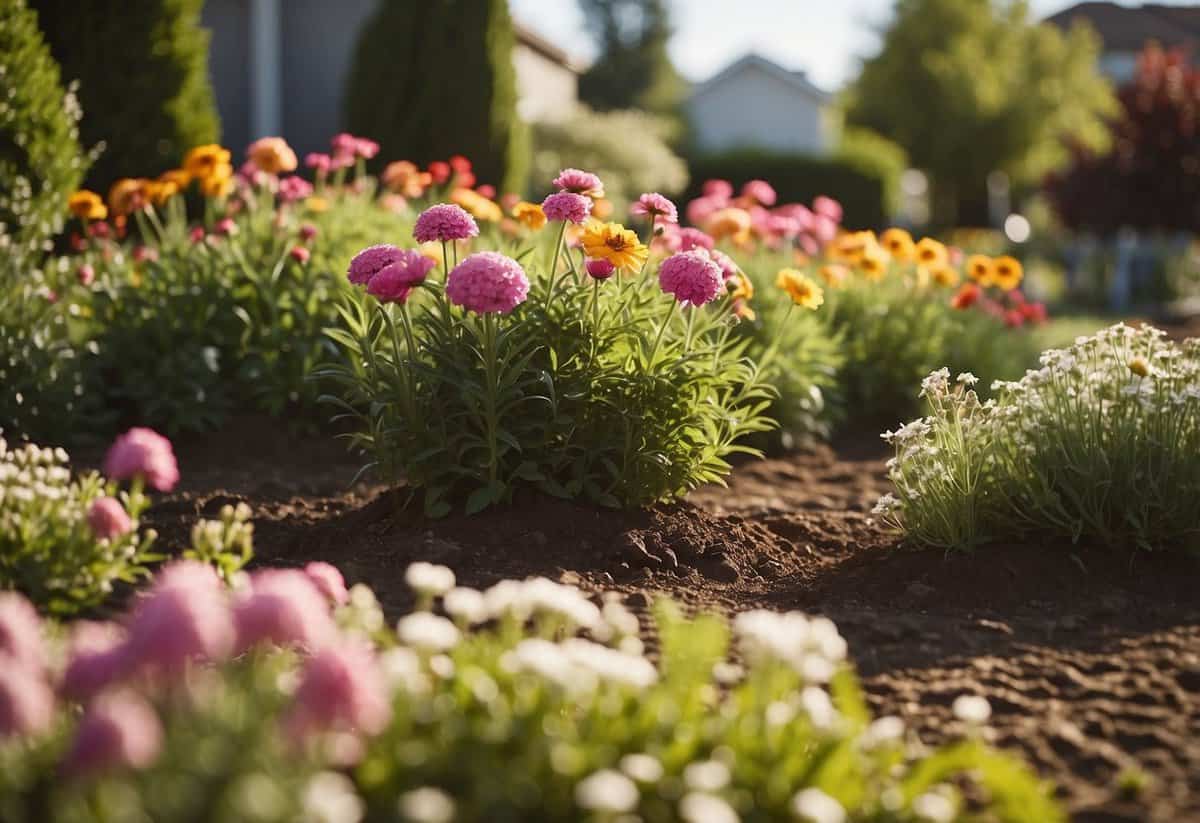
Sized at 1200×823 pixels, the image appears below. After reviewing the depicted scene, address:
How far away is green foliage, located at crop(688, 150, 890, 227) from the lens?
2167cm

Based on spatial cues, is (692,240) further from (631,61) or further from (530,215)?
(631,61)

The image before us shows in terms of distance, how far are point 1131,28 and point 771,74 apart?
2281 cm

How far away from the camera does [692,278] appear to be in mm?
3773

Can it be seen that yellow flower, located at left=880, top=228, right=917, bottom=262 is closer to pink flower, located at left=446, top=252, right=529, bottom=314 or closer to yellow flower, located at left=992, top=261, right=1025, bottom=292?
yellow flower, located at left=992, top=261, right=1025, bottom=292

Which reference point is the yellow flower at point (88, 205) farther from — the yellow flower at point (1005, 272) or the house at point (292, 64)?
the house at point (292, 64)

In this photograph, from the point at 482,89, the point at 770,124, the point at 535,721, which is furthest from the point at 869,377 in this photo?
the point at 770,124

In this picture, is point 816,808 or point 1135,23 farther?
point 1135,23

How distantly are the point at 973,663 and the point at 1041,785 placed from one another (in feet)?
2.25

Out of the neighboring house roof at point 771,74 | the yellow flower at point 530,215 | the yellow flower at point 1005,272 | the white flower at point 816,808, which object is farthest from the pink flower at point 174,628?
the neighboring house roof at point 771,74

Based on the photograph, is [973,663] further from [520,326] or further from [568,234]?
[568,234]

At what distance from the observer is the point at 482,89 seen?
12.5m

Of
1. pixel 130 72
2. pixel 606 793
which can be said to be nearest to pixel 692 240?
pixel 606 793

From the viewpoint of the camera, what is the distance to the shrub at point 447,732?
1865mm

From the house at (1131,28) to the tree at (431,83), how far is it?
39.3 m
